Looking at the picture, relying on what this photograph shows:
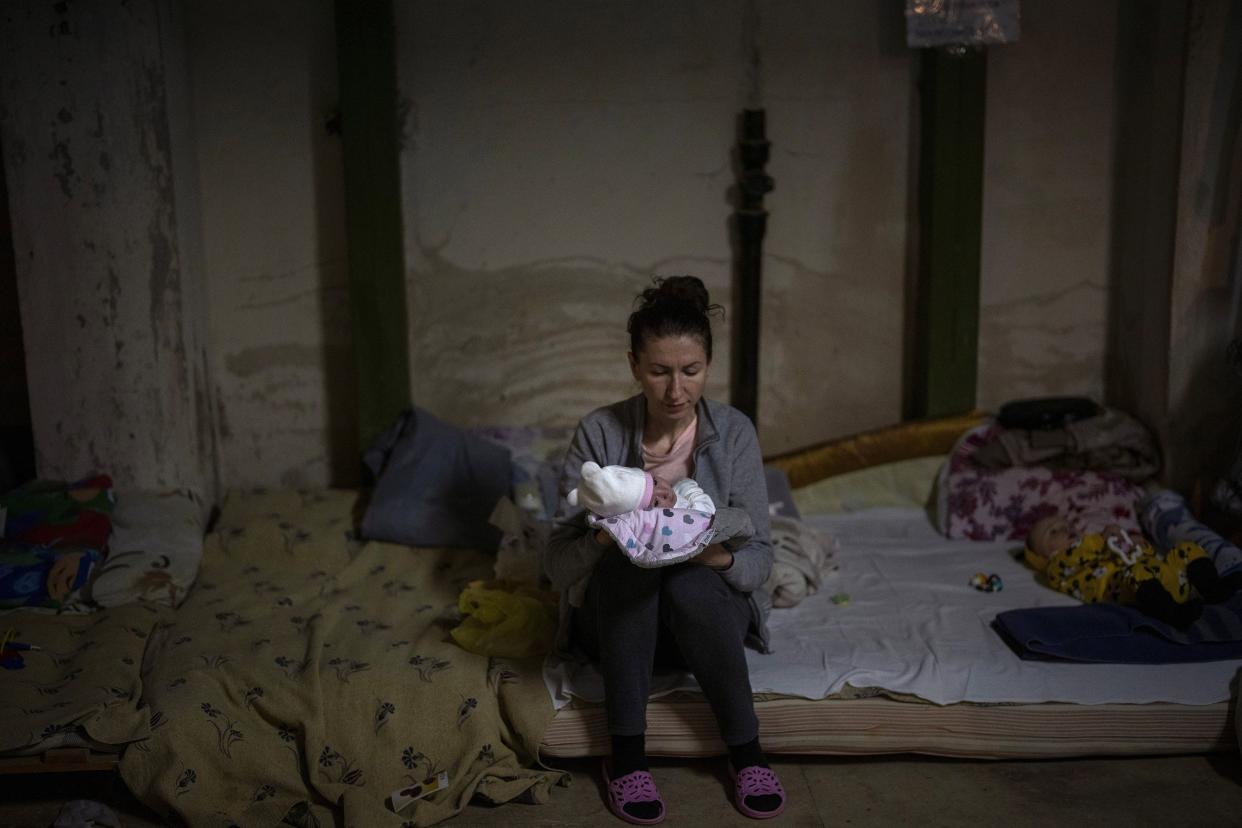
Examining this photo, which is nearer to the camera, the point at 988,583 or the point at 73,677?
the point at 73,677

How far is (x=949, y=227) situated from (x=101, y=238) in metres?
2.67

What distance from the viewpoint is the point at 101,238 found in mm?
3387

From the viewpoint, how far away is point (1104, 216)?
3844 mm

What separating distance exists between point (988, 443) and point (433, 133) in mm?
2088

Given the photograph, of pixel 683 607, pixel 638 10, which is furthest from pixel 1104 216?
pixel 683 607

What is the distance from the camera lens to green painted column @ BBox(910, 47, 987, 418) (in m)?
→ 3.64

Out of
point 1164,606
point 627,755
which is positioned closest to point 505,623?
point 627,755

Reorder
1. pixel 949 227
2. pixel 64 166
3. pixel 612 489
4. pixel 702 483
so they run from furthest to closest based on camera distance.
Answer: pixel 949 227, pixel 64 166, pixel 702 483, pixel 612 489

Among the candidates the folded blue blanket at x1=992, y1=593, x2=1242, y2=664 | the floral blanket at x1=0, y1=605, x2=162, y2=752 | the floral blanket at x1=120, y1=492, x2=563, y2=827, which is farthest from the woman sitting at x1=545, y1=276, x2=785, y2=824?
the floral blanket at x1=0, y1=605, x2=162, y2=752

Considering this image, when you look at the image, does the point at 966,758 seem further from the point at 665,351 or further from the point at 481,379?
the point at 481,379

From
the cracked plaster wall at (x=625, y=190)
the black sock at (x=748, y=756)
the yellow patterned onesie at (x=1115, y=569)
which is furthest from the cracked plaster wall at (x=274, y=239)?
the yellow patterned onesie at (x=1115, y=569)

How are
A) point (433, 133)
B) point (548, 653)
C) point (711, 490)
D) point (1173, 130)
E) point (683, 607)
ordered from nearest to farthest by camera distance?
point (683, 607) → point (711, 490) → point (548, 653) → point (1173, 130) → point (433, 133)

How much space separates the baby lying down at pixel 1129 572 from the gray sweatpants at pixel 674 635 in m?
1.13

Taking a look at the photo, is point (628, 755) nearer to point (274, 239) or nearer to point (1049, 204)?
point (274, 239)
